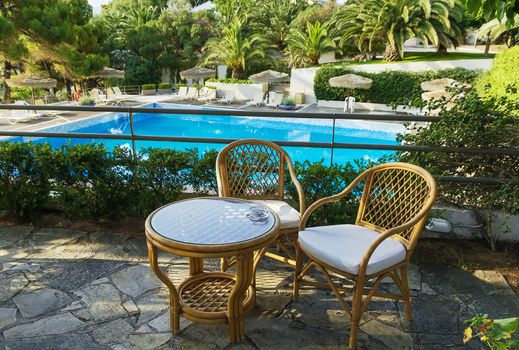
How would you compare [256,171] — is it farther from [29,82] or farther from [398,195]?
[29,82]

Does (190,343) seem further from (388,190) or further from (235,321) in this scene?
(388,190)

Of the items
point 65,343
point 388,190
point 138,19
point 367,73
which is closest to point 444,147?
point 388,190

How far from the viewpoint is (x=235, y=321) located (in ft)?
6.73

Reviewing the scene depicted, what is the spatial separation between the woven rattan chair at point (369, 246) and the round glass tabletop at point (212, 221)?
12.6 inches

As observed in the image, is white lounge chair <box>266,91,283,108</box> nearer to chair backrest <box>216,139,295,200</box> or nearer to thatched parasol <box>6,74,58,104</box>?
thatched parasol <box>6,74,58,104</box>

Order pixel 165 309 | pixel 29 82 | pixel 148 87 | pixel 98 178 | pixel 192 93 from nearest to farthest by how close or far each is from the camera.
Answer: pixel 165 309
pixel 98 178
pixel 29 82
pixel 192 93
pixel 148 87

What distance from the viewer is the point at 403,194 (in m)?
2.38

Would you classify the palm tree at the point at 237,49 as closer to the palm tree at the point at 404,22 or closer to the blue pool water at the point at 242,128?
the palm tree at the point at 404,22

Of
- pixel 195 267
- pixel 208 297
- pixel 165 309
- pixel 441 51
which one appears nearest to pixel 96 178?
pixel 195 267

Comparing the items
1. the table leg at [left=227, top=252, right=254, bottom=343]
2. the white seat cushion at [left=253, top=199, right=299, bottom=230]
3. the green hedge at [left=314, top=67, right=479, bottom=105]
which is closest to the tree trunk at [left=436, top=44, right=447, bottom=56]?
the green hedge at [left=314, top=67, right=479, bottom=105]

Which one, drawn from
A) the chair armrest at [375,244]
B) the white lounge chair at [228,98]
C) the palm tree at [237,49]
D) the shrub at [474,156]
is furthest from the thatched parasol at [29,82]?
the chair armrest at [375,244]

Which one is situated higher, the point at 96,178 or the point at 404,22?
the point at 404,22

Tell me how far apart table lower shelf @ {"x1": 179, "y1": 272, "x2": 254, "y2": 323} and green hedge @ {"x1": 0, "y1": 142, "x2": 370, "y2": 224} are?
3.38 feet

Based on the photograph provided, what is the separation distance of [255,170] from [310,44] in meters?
17.6
